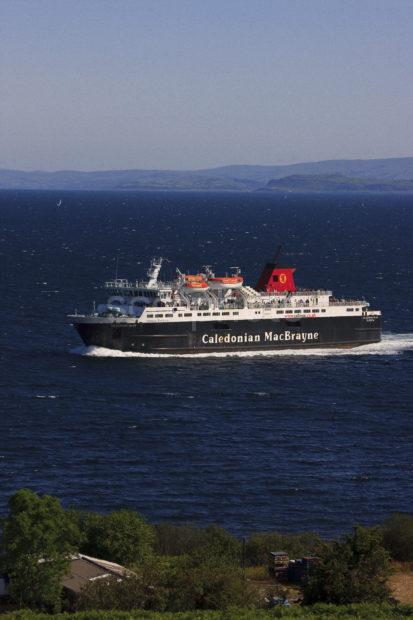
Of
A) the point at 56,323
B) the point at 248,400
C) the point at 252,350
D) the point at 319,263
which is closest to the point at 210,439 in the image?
the point at 248,400

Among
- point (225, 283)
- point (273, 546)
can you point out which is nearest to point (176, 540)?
point (273, 546)

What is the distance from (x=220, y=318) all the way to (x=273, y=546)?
51.2 m

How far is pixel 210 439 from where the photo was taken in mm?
72688

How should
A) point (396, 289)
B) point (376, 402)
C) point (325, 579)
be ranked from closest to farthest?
point (325, 579), point (376, 402), point (396, 289)

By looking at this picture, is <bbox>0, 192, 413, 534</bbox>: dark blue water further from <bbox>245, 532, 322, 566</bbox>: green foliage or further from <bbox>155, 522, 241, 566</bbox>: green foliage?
<bbox>245, 532, 322, 566</bbox>: green foliage

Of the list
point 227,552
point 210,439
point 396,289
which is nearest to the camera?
point 227,552

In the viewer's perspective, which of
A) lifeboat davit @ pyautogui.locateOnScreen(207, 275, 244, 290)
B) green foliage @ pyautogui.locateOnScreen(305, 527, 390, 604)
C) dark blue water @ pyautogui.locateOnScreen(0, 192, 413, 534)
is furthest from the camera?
lifeboat davit @ pyautogui.locateOnScreen(207, 275, 244, 290)

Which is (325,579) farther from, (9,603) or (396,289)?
(396,289)

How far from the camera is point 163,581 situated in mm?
41906

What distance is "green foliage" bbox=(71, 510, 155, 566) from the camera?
4650 centimetres

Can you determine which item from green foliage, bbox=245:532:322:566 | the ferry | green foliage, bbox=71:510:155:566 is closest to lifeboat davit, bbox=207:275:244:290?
the ferry

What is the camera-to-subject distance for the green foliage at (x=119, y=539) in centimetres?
4650

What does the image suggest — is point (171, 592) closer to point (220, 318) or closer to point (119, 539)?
point (119, 539)

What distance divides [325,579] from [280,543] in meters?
8.50
